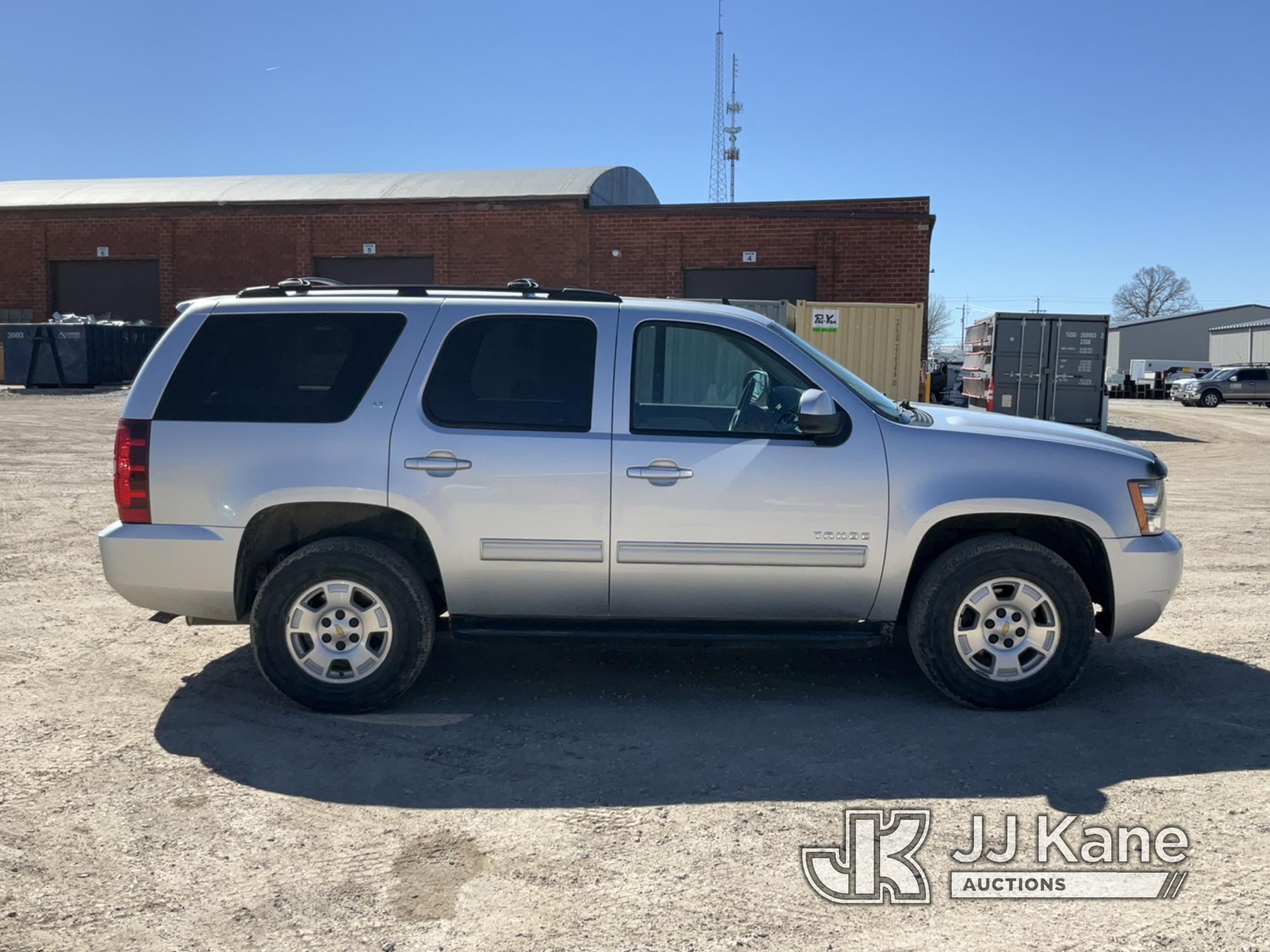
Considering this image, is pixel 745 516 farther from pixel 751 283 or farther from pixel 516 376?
pixel 751 283

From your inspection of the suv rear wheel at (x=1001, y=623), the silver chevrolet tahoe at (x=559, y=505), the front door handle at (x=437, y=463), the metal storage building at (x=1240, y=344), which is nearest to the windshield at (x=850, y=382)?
the silver chevrolet tahoe at (x=559, y=505)

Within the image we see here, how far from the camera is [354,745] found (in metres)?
4.75

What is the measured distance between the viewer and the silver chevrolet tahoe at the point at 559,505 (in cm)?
503

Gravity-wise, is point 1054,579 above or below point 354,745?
above

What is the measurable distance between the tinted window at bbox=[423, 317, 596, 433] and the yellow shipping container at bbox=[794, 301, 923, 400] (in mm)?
15624

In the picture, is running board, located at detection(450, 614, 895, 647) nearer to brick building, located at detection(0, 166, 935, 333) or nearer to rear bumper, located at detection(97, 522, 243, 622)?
rear bumper, located at detection(97, 522, 243, 622)

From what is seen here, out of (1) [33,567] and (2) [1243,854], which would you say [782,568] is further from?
(1) [33,567]

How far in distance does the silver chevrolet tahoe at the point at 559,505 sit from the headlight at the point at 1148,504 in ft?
0.04

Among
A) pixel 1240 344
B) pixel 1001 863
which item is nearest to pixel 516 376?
pixel 1001 863

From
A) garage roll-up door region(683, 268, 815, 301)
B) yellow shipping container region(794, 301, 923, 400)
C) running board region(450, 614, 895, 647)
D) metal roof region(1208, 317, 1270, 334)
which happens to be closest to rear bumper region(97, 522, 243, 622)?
running board region(450, 614, 895, 647)

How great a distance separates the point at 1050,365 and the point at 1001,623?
19.0 meters

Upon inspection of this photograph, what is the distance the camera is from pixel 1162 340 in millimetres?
77188

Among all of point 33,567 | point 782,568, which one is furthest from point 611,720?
point 33,567

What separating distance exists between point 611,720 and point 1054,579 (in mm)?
2131
